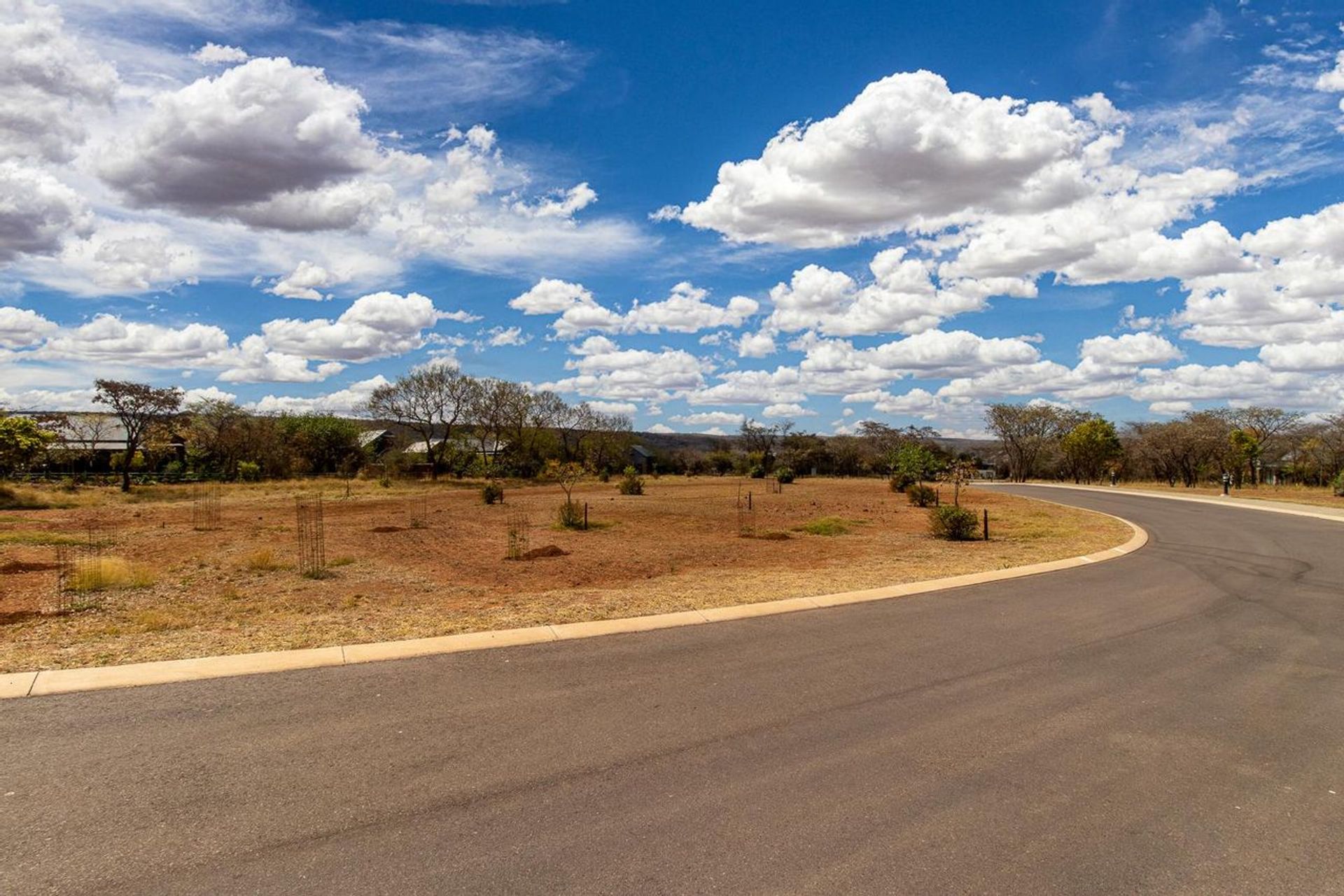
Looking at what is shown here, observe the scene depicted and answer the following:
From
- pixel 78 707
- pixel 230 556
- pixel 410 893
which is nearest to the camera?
pixel 410 893

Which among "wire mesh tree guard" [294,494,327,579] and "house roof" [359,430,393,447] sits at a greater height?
A: "house roof" [359,430,393,447]

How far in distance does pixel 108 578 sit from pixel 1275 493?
55.5 m

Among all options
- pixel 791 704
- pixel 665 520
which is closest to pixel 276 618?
pixel 791 704

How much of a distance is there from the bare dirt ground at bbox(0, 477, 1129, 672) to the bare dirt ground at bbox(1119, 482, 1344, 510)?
572 inches

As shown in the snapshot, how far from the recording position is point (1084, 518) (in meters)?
27.8

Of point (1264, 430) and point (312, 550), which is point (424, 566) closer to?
point (312, 550)

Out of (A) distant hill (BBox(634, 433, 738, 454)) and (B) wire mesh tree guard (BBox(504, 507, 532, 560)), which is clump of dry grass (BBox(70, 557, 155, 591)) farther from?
(A) distant hill (BBox(634, 433, 738, 454))

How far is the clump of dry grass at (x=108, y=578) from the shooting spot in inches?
467

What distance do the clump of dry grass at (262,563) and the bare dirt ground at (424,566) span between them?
1.9 inches

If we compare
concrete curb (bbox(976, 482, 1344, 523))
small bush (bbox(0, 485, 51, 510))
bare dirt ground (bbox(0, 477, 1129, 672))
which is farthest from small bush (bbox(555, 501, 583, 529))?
concrete curb (bbox(976, 482, 1344, 523))

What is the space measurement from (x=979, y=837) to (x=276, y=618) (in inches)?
329

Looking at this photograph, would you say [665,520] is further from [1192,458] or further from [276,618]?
[1192,458]

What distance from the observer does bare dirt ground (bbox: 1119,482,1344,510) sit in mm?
38281

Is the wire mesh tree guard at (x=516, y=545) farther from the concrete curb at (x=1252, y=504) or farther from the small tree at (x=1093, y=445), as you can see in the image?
the small tree at (x=1093, y=445)
